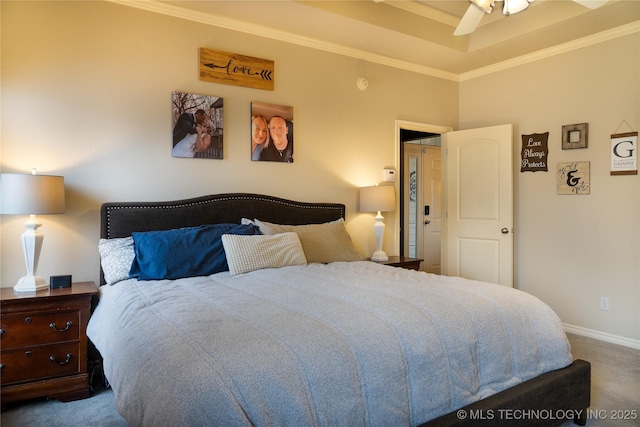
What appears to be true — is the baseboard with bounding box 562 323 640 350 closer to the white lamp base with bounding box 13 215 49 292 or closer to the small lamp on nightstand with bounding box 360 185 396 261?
the small lamp on nightstand with bounding box 360 185 396 261

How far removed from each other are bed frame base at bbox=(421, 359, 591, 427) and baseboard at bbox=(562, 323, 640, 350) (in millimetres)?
1801

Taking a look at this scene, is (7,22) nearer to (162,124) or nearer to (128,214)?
(162,124)

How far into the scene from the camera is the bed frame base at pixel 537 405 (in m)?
1.66

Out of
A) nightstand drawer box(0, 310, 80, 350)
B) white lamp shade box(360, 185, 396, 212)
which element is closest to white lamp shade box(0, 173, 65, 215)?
nightstand drawer box(0, 310, 80, 350)

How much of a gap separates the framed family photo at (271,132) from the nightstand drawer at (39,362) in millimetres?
1924

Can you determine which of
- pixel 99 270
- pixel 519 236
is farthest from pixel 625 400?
pixel 99 270

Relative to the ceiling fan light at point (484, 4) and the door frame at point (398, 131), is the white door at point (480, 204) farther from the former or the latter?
the ceiling fan light at point (484, 4)

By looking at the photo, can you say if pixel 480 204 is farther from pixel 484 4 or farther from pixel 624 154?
pixel 484 4

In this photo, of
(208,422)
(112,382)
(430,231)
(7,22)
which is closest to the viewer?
(208,422)

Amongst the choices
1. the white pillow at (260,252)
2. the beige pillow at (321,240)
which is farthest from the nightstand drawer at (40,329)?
the beige pillow at (321,240)

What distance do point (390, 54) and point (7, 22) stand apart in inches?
124

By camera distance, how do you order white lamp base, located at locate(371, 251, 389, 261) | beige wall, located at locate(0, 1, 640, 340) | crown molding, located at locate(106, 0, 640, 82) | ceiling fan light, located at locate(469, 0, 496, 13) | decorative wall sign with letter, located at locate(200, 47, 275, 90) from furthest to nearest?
white lamp base, located at locate(371, 251, 389, 261), decorative wall sign with letter, located at locate(200, 47, 275, 90), crown molding, located at locate(106, 0, 640, 82), beige wall, located at locate(0, 1, 640, 340), ceiling fan light, located at locate(469, 0, 496, 13)

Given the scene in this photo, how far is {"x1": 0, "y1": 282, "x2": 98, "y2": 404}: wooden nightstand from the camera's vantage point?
229 cm

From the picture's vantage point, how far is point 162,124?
3.17 metres
